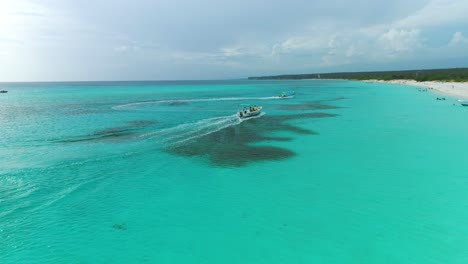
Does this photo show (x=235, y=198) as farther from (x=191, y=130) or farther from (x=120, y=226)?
(x=191, y=130)

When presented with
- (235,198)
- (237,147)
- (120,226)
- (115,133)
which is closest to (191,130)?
(115,133)

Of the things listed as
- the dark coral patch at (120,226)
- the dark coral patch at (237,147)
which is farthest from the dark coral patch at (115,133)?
the dark coral patch at (120,226)

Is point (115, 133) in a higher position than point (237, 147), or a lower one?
higher

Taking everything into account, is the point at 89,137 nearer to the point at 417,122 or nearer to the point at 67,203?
the point at 67,203

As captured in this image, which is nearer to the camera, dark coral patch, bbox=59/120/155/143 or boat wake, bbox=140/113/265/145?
boat wake, bbox=140/113/265/145

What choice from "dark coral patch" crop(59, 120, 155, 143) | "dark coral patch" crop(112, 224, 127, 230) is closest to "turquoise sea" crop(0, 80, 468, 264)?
"dark coral patch" crop(112, 224, 127, 230)

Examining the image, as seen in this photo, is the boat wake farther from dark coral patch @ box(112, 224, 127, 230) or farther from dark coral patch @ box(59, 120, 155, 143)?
dark coral patch @ box(112, 224, 127, 230)

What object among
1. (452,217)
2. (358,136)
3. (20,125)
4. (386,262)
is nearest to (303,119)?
(358,136)
